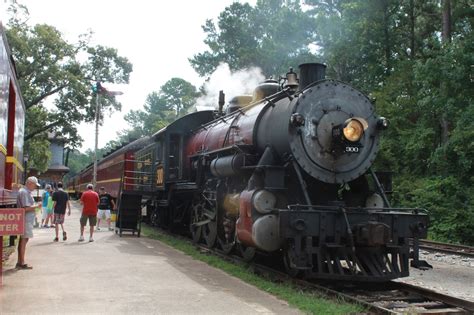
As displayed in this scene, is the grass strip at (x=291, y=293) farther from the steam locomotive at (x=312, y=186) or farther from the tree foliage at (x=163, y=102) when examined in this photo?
Result: the tree foliage at (x=163, y=102)

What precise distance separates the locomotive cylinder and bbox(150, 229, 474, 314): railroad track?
6.07 feet

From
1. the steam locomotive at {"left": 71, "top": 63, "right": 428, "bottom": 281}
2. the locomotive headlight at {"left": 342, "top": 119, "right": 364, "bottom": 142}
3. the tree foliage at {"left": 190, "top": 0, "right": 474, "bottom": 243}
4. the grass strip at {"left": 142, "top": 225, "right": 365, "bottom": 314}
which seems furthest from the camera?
the tree foliage at {"left": 190, "top": 0, "right": 474, "bottom": 243}

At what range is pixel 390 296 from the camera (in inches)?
273

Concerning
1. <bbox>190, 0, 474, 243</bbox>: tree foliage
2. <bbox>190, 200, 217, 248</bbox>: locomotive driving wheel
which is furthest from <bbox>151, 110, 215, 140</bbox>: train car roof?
<bbox>190, 0, 474, 243</bbox>: tree foliage

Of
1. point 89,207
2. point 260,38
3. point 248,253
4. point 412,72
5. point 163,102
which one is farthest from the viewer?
point 163,102

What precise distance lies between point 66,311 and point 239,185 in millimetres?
4849

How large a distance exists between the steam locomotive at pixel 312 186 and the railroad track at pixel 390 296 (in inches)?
8.7

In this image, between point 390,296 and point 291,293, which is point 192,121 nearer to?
point 291,293

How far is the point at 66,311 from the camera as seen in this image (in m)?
5.48

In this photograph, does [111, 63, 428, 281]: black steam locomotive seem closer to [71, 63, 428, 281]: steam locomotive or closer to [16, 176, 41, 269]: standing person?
[71, 63, 428, 281]: steam locomotive

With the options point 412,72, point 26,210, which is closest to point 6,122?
point 26,210

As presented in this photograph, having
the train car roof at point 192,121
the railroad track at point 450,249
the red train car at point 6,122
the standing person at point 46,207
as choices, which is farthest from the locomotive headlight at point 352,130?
the standing person at point 46,207

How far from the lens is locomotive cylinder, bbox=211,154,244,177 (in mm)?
9094

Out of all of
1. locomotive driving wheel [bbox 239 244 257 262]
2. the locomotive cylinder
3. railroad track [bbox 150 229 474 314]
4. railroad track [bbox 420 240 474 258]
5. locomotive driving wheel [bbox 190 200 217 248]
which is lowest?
railroad track [bbox 150 229 474 314]
